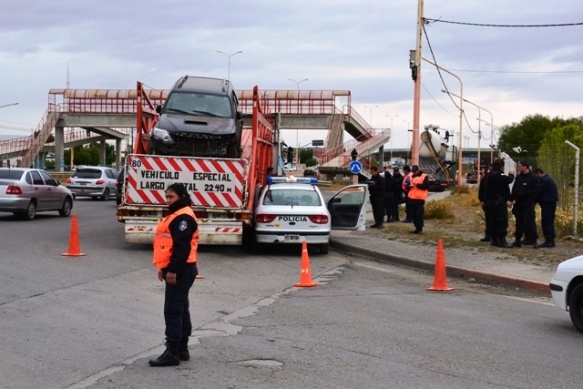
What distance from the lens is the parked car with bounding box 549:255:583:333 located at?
396 inches

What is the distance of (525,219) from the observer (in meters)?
18.6

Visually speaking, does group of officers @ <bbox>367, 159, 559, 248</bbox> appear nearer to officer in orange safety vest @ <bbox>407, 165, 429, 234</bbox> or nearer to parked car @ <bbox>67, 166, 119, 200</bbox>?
officer in orange safety vest @ <bbox>407, 165, 429, 234</bbox>

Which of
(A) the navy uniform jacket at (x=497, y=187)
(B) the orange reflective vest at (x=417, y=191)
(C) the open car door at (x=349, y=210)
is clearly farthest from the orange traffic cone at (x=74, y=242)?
(B) the orange reflective vest at (x=417, y=191)

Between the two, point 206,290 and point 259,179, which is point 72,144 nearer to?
point 259,179

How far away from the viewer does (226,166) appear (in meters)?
18.0

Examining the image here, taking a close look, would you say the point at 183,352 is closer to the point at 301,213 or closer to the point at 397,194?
the point at 301,213

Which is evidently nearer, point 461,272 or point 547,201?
point 461,272

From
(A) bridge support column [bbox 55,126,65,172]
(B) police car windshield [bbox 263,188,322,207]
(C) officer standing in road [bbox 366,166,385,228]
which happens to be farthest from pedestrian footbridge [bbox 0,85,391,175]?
(B) police car windshield [bbox 263,188,322,207]

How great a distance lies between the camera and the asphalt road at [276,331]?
24.7 feet

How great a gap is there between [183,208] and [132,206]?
10.0 m

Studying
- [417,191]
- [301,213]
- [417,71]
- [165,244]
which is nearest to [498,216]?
[417,191]

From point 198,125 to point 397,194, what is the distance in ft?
29.3

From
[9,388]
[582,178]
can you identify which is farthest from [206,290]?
[582,178]

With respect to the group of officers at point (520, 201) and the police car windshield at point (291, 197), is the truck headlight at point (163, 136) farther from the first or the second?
the group of officers at point (520, 201)
